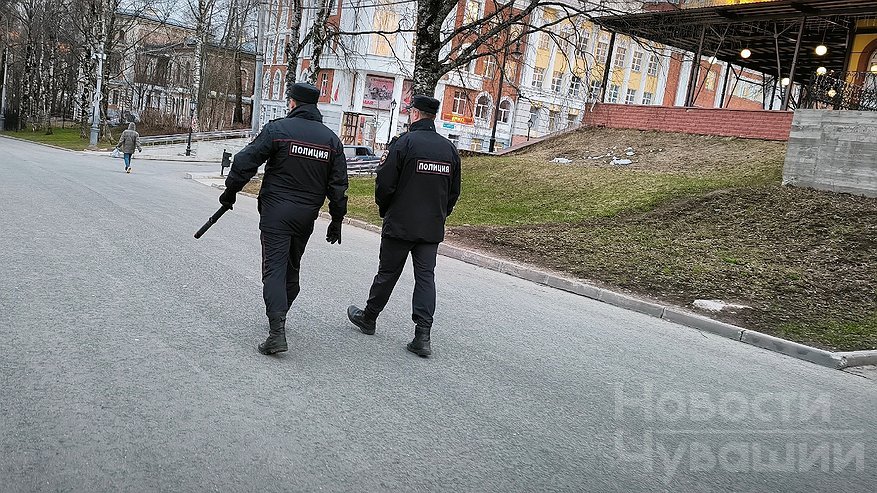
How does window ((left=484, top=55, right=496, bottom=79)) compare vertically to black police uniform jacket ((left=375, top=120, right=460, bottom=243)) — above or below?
above

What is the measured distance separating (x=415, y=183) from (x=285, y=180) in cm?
108

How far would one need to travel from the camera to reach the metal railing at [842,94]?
15950mm

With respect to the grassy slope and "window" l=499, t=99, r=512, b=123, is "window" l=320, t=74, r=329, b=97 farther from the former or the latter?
the grassy slope

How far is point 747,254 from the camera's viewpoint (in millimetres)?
11438

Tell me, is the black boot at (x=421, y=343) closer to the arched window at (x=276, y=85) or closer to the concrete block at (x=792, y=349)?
the concrete block at (x=792, y=349)

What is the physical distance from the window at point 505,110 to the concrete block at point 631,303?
47.6m

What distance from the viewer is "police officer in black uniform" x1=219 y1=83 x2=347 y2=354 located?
203 inches

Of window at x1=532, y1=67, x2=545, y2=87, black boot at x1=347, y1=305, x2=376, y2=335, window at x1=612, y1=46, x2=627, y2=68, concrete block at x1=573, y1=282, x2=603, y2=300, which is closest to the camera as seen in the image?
black boot at x1=347, y1=305, x2=376, y2=335

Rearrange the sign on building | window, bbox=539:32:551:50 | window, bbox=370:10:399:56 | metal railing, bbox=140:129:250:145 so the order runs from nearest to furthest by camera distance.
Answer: metal railing, bbox=140:129:250:145
window, bbox=370:10:399:56
the sign on building
window, bbox=539:32:551:50

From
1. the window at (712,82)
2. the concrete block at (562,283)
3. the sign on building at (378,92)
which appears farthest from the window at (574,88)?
the concrete block at (562,283)

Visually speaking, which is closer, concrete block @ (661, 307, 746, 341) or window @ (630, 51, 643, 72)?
concrete block @ (661, 307, 746, 341)

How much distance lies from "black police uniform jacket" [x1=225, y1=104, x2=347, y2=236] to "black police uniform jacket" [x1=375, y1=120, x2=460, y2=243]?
50 centimetres

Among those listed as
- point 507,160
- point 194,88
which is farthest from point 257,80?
point 194,88

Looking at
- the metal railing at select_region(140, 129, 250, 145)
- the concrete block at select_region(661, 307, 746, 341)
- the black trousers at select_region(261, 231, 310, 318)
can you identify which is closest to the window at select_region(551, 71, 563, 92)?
the metal railing at select_region(140, 129, 250, 145)
